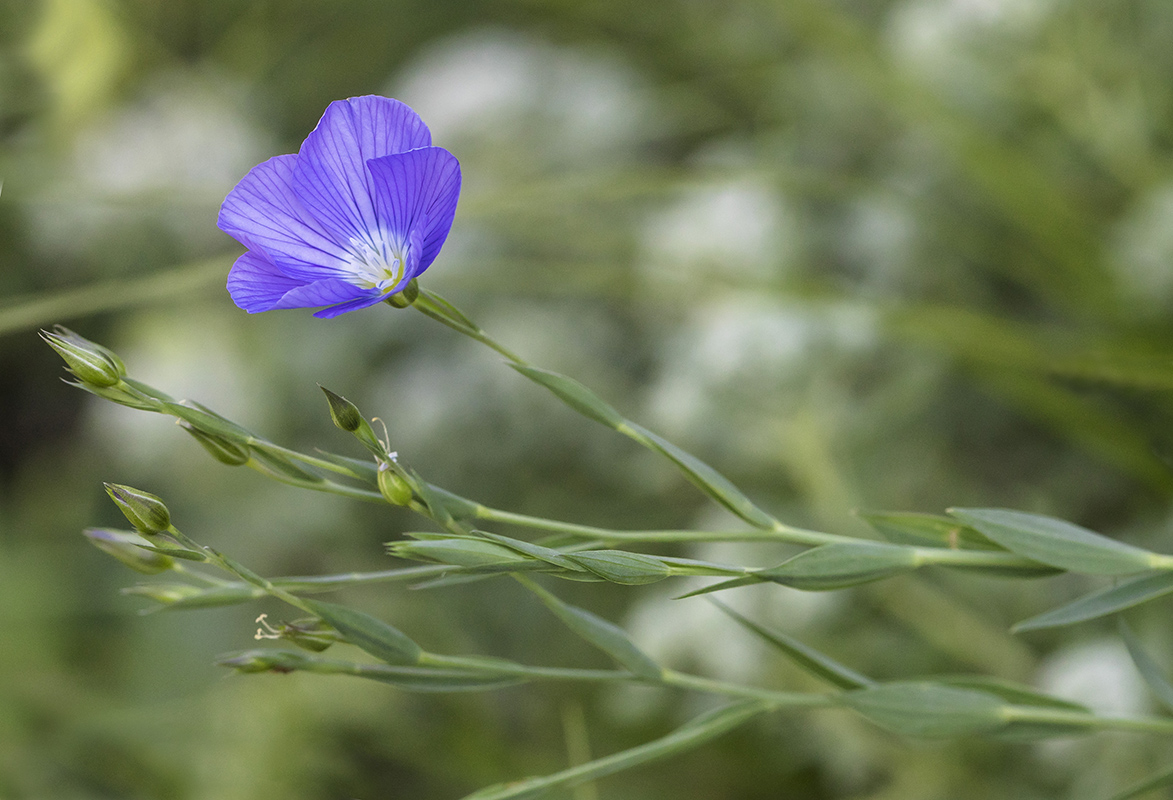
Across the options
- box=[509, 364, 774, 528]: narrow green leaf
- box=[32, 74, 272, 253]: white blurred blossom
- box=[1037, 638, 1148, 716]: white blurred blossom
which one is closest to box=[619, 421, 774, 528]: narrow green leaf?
box=[509, 364, 774, 528]: narrow green leaf

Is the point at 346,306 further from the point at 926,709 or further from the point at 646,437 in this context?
the point at 926,709

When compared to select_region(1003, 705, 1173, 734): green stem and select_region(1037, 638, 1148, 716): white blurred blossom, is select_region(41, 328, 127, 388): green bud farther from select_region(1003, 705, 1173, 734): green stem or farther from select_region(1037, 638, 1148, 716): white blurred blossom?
select_region(1037, 638, 1148, 716): white blurred blossom

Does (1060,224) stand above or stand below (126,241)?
below

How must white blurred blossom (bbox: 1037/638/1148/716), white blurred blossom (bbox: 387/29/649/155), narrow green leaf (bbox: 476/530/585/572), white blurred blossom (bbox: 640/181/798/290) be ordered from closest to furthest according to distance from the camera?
1. narrow green leaf (bbox: 476/530/585/572)
2. white blurred blossom (bbox: 1037/638/1148/716)
3. white blurred blossom (bbox: 640/181/798/290)
4. white blurred blossom (bbox: 387/29/649/155)

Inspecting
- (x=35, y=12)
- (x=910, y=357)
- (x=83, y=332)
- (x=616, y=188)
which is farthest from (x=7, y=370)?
(x=910, y=357)

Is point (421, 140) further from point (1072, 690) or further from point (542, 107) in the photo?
point (542, 107)

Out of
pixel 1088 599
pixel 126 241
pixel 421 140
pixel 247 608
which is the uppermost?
pixel 126 241
